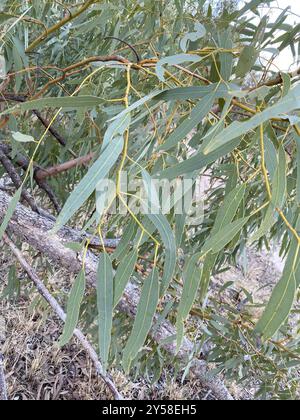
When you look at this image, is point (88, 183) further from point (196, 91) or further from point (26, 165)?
point (26, 165)

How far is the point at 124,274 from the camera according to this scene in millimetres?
500

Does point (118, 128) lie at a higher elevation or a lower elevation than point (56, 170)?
higher

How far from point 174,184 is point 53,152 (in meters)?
0.63

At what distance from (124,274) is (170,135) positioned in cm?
17

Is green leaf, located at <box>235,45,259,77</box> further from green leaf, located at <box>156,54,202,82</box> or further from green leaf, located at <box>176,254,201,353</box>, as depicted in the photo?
green leaf, located at <box>176,254,201,353</box>

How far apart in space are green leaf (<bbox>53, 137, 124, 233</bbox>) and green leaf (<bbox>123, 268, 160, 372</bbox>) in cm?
13

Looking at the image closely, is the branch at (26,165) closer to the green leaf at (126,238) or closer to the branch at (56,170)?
the branch at (56,170)

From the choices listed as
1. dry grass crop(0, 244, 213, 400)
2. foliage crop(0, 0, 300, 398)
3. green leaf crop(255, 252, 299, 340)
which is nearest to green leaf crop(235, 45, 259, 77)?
foliage crop(0, 0, 300, 398)

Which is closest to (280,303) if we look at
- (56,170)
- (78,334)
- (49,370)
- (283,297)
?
(283,297)

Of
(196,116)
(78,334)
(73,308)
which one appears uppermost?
(196,116)

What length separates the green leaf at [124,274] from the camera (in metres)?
0.49

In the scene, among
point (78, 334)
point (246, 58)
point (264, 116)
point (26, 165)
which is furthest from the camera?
point (26, 165)

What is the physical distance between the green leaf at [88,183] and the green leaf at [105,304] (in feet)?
0.33
